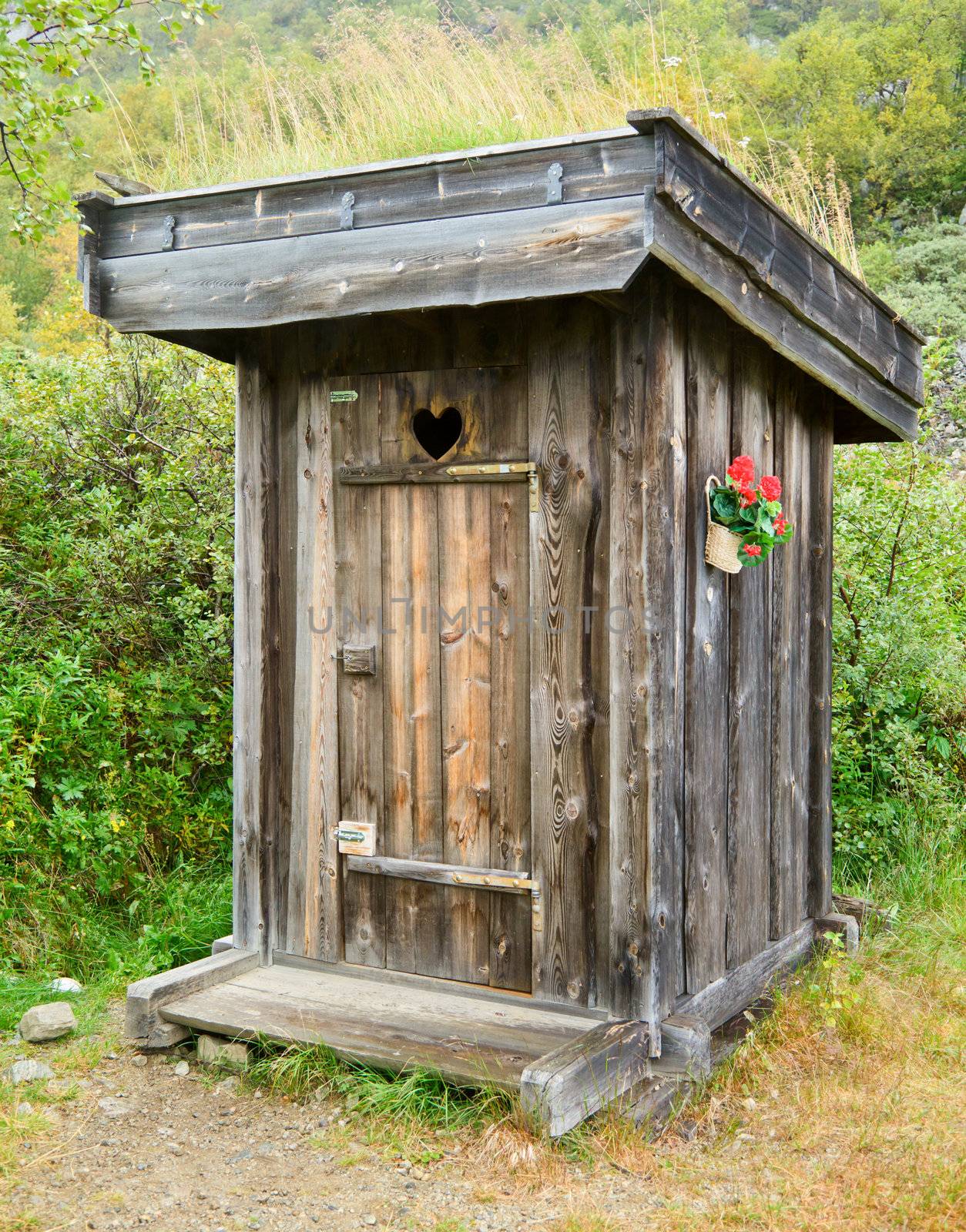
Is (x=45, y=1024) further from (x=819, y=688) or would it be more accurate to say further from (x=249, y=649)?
(x=819, y=688)

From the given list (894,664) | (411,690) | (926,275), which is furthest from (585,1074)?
(926,275)

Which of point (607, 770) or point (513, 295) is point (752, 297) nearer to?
point (513, 295)

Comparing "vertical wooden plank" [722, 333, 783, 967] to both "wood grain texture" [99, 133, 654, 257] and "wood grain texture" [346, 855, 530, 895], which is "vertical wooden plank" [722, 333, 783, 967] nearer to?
"wood grain texture" [346, 855, 530, 895]

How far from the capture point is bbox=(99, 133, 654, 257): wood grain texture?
10.2 ft

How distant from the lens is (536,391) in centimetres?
376

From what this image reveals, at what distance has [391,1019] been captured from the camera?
146 inches

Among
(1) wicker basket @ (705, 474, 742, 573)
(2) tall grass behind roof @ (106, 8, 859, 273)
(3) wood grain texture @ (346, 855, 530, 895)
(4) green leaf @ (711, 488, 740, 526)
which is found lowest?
(3) wood grain texture @ (346, 855, 530, 895)

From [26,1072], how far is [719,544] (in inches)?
120

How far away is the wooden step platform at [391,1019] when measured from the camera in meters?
3.42

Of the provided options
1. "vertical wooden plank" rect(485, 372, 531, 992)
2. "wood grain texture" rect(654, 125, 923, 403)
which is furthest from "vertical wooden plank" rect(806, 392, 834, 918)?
"vertical wooden plank" rect(485, 372, 531, 992)

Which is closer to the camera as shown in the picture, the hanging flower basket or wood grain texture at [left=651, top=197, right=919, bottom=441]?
wood grain texture at [left=651, top=197, right=919, bottom=441]

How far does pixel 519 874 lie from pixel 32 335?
23259 millimetres

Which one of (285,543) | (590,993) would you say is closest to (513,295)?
(285,543)

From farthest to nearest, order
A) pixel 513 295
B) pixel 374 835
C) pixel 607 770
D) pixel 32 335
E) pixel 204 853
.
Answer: pixel 32 335 < pixel 204 853 < pixel 374 835 < pixel 607 770 < pixel 513 295
